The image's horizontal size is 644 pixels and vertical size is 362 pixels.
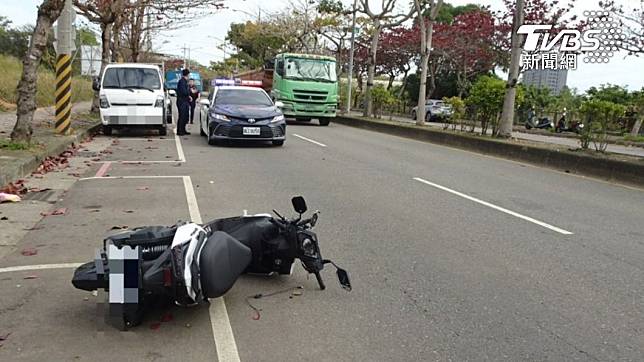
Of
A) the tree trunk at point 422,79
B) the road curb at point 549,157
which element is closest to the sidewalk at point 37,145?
the road curb at point 549,157

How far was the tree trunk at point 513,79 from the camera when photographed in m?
16.0

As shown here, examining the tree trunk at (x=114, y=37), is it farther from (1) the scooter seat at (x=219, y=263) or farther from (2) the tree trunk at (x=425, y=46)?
(1) the scooter seat at (x=219, y=263)

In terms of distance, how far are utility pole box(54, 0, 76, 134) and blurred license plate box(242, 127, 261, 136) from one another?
14.3ft

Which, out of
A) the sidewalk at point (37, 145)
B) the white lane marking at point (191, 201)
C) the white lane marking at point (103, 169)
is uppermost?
the sidewalk at point (37, 145)

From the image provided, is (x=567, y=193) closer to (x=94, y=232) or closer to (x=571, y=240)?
(x=571, y=240)

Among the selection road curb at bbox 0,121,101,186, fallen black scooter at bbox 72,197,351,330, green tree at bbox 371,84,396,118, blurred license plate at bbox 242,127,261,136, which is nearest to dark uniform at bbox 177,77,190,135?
road curb at bbox 0,121,101,186

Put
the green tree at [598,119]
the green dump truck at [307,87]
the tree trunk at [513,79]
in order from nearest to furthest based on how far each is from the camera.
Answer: the green tree at [598,119]
the tree trunk at [513,79]
the green dump truck at [307,87]

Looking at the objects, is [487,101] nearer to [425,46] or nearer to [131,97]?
[425,46]

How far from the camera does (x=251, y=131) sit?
1448 centimetres

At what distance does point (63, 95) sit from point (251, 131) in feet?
15.5

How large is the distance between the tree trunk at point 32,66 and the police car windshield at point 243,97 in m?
4.49

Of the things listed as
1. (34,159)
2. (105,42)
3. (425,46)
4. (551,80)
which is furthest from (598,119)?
(551,80)

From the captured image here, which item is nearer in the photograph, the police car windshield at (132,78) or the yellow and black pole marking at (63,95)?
the yellow and black pole marking at (63,95)

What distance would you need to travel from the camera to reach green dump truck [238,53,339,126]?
25.0 m
